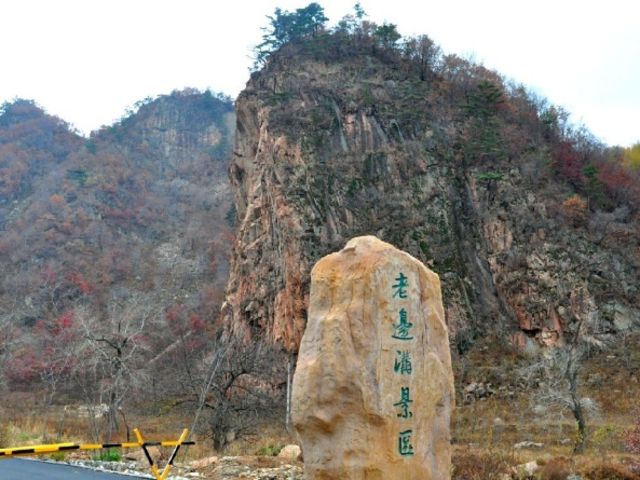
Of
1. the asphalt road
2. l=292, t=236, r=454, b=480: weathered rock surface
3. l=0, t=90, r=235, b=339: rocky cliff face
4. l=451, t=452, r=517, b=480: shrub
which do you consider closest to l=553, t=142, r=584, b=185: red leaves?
l=0, t=90, r=235, b=339: rocky cliff face

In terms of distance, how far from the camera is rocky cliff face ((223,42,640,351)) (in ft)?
104

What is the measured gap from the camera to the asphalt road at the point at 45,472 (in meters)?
11.6

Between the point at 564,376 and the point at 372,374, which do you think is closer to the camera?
the point at 372,374

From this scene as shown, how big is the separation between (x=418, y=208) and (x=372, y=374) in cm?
2703

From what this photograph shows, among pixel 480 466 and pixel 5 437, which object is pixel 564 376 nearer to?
pixel 480 466

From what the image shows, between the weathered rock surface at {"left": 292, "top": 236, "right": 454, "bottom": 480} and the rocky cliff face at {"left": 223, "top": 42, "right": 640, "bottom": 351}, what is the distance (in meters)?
21.8

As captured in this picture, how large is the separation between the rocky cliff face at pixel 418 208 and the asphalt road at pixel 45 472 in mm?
17079


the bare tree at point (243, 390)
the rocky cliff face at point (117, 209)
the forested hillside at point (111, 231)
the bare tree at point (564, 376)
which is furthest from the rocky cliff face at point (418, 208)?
the rocky cliff face at point (117, 209)

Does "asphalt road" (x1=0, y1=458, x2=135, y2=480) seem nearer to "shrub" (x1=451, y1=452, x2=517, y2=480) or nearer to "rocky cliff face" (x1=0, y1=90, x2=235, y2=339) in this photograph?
"shrub" (x1=451, y1=452, x2=517, y2=480)

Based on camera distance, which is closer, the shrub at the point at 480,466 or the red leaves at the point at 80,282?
the shrub at the point at 480,466

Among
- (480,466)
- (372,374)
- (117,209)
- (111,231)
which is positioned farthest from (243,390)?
(117,209)

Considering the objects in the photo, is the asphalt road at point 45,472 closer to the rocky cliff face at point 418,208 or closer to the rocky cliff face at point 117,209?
the rocky cliff face at point 418,208

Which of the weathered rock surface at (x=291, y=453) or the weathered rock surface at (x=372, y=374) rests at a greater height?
the weathered rock surface at (x=372, y=374)

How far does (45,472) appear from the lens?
12273 millimetres
